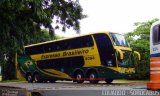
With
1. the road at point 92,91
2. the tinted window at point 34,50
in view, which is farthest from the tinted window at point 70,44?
the road at point 92,91

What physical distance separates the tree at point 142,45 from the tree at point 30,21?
19.8m

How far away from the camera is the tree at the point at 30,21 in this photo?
45.8ft

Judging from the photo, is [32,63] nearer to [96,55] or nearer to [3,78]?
[96,55]

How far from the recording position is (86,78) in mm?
26078

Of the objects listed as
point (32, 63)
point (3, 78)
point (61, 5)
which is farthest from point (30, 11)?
point (3, 78)

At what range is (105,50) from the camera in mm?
25016

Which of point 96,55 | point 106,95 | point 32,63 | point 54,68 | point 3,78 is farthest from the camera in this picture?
point 3,78

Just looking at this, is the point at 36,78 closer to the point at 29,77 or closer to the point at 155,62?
the point at 29,77

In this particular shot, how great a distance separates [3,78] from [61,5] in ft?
97.2

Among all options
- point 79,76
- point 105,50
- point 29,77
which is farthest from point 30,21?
point 29,77

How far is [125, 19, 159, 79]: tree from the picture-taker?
35344 mm

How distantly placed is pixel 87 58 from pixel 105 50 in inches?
69.7

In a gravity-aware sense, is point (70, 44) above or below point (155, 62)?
above

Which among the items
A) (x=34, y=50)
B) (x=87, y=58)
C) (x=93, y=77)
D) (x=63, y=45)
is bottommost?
(x=93, y=77)
